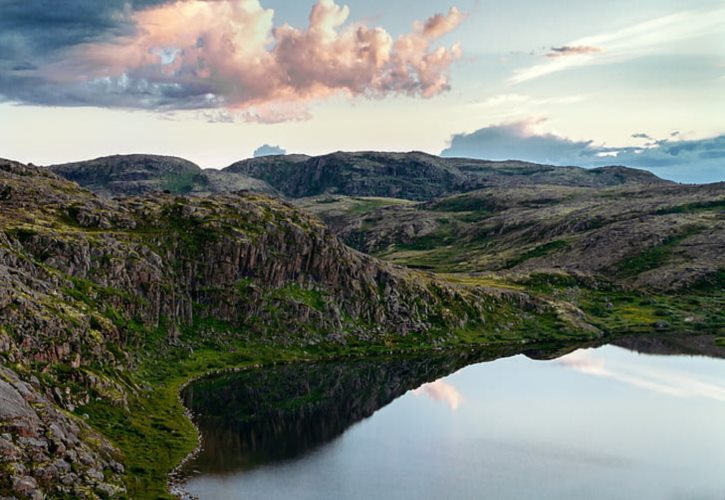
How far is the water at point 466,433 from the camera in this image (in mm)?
103938

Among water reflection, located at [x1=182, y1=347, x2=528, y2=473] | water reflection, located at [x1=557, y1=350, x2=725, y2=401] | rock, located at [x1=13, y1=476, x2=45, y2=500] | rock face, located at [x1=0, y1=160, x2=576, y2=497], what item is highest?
rock face, located at [x1=0, y1=160, x2=576, y2=497]

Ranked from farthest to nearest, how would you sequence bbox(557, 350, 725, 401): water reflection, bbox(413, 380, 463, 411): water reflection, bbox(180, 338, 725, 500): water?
1. bbox(557, 350, 725, 401): water reflection
2. bbox(413, 380, 463, 411): water reflection
3. bbox(180, 338, 725, 500): water

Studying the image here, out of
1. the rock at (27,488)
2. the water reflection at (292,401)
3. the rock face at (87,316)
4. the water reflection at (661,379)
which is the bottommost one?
the water reflection at (661,379)

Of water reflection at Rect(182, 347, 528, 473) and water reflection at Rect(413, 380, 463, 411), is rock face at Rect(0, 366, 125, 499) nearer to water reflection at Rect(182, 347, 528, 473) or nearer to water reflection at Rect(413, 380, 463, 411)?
water reflection at Rect(182, 347, 528, 473)

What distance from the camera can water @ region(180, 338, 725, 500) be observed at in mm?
103938

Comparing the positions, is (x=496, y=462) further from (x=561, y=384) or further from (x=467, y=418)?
(x=561, y=384)

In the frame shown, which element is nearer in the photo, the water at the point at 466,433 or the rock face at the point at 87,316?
the rock face at the point at 87,316

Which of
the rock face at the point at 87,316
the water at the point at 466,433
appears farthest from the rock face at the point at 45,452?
the water at the point at 466,433

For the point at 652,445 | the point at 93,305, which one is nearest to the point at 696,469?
the point at 652,445

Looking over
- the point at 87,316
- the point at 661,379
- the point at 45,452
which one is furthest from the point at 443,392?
the point at 45,452

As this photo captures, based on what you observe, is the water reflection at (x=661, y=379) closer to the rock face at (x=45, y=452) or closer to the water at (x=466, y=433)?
the water at (x=466, y=433)

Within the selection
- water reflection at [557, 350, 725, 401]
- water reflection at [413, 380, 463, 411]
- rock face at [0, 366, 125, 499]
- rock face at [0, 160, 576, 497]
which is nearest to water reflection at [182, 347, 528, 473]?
water reflection at [413, 380, 463, 411]

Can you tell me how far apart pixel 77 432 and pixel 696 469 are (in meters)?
100

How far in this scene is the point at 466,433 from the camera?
433ft
